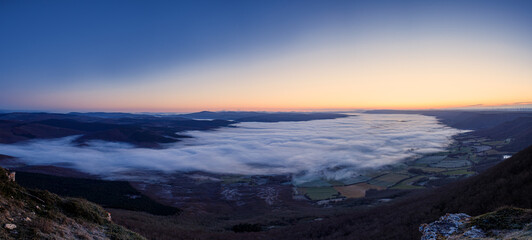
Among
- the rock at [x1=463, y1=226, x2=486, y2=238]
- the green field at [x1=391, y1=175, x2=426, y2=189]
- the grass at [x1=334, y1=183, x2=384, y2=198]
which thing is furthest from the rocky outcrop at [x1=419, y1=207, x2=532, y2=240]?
the green field at [x1=391, y1=175, x2=426, y2=189]

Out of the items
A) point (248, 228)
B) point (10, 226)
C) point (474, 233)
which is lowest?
point (248, 228)

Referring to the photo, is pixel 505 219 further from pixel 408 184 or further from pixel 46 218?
pixel 408 184

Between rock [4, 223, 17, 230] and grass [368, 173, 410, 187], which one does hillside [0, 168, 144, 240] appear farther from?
grass [368, 173, 410, 187]

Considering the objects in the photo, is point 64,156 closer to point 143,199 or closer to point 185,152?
point 185,152

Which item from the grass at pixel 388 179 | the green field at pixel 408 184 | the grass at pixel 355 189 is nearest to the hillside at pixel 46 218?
the grass at pixel 355 189

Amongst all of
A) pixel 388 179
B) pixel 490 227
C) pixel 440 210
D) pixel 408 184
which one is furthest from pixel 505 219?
pixel 388 179

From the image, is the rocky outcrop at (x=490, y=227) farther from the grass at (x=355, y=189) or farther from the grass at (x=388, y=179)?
the grass at (x=388, y=179)
